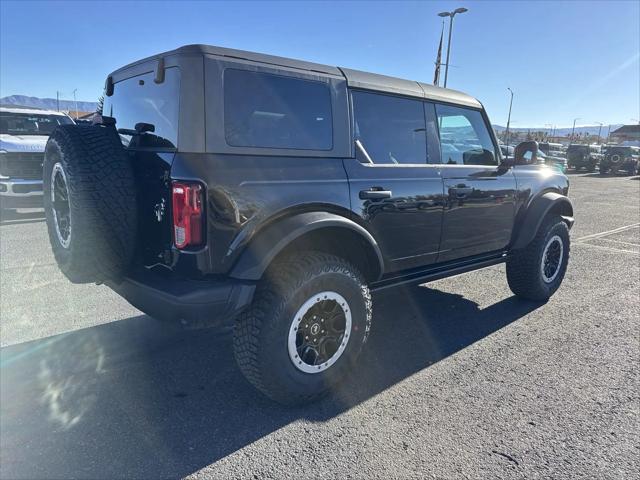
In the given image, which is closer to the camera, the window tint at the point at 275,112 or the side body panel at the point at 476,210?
the window tint at the point at 275,112

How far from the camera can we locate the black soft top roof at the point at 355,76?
247cm

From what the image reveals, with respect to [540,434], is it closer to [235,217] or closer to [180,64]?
[235,217]

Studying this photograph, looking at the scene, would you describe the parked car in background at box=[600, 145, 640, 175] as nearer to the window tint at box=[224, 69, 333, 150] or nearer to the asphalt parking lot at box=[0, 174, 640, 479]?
the asphalt parking lot at box=[0, 174, 640, 479]

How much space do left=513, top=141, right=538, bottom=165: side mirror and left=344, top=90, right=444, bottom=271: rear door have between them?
107cm

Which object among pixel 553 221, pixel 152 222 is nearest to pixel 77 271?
pixel 152 222

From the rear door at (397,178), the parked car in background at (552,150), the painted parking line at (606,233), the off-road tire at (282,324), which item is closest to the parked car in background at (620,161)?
the parked car in background at (552,150)

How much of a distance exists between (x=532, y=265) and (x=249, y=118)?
325 centimetres

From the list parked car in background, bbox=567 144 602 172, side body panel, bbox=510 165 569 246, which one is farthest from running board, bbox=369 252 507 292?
parked car in background, bbox=567 144 602 172

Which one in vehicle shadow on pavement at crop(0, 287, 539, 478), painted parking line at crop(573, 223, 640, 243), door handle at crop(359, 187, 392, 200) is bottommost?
vehicle shadow on pavement at crop(0, 287, 539, 478)

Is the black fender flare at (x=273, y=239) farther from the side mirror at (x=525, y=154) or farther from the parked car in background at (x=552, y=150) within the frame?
the parked car in background at (x=552, y=150)

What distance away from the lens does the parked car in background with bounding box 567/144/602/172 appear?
30875 mm

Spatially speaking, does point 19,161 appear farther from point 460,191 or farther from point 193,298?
point 460,191

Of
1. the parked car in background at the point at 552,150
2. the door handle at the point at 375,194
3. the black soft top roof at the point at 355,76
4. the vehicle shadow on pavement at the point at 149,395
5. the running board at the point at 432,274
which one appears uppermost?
the parked car in background at the point at 552,150

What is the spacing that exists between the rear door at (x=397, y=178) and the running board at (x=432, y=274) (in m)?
0.09
